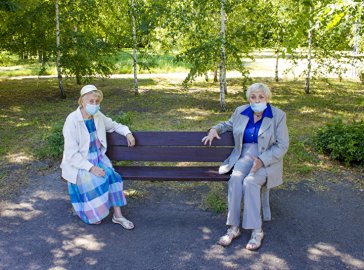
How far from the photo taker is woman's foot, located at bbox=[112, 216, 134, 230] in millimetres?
4152

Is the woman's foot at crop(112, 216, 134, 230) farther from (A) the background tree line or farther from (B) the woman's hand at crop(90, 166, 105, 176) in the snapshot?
(A) the background tree line

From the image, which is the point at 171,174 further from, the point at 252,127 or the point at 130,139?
the point at 252,127

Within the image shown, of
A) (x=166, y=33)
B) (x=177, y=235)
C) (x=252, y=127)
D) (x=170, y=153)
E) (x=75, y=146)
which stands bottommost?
(x=177, y=235)

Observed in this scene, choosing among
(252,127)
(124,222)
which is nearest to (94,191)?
(124,222)

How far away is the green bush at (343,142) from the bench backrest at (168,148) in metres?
2.24

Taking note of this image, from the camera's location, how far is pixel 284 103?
11.0 m

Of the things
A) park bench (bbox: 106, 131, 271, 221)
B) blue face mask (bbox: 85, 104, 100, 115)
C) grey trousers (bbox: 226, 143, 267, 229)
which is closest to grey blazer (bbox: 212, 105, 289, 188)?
grey trousers (bbox: 226, 143, 267, 229)

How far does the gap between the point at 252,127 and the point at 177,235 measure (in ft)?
4.55

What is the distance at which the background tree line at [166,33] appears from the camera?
9133mm

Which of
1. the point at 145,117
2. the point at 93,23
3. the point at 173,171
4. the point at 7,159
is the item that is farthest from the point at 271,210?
the point at 93,23

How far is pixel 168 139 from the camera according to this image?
4605 millimetres

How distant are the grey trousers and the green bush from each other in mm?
2529

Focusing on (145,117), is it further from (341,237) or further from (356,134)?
(341,237)

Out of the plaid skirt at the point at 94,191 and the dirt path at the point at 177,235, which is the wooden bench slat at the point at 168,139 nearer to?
the plaid skirt at the point at 94,191
